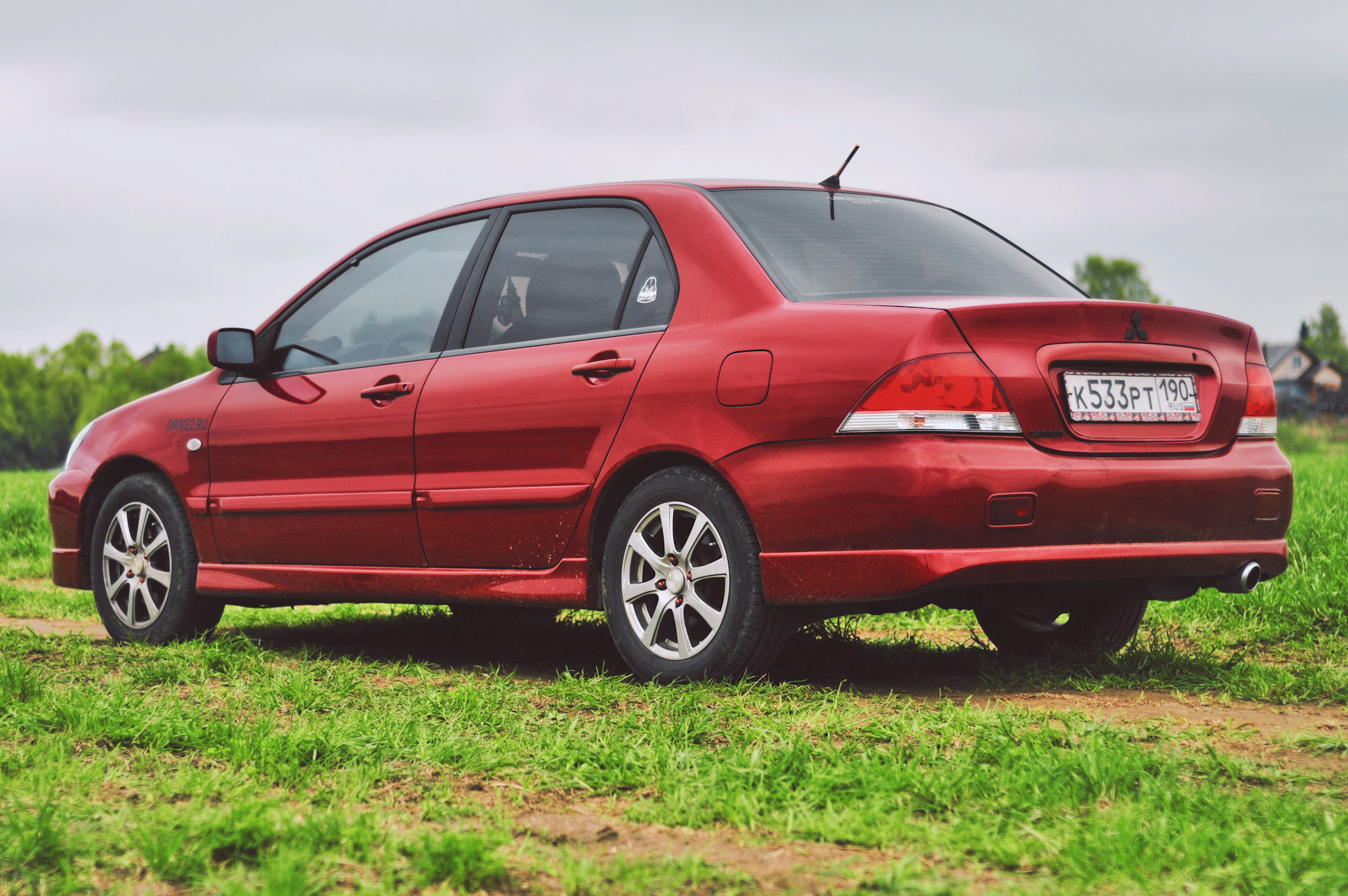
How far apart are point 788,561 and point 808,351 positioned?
60cm

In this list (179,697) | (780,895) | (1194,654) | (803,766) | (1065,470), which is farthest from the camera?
(1194,654)

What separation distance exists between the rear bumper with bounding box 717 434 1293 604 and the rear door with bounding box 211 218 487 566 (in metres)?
1.62

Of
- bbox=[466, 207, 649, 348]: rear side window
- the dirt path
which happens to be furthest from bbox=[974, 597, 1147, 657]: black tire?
the dirt path

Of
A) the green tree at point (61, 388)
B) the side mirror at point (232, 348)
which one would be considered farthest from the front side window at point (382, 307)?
Answer: the green tree at point (61, 388)

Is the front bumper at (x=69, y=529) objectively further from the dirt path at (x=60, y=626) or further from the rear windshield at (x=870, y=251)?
the rear windshield at (x=870, y=251)

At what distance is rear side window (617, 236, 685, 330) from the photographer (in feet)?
14.2

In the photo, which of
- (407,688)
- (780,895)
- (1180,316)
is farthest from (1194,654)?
(780,895)

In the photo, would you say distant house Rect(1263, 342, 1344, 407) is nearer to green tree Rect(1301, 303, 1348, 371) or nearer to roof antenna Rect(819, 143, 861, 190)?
green tree Rect(1301, 303, 1348, 371)

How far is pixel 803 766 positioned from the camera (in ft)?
9.77

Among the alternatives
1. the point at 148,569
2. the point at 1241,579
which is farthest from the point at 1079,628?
the point at 148,569

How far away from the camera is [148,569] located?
591cm

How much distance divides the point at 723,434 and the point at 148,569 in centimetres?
320

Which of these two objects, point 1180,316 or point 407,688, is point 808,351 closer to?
point 1180,316

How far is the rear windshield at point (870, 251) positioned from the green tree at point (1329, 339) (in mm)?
137838
